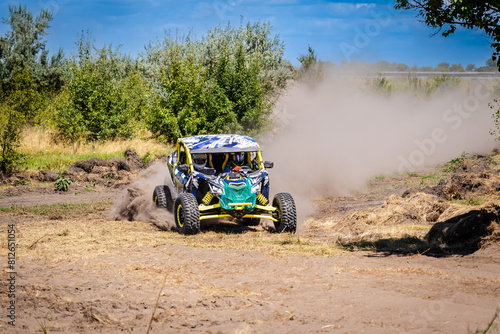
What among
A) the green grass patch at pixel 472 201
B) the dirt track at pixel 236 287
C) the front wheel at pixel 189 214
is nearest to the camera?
the dirt track at pixel 236 287

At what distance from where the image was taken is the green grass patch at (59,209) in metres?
15.5

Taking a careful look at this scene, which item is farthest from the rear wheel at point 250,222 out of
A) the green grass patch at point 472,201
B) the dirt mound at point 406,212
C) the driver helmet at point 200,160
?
the green grass patch at point 472,201

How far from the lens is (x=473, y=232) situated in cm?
1046

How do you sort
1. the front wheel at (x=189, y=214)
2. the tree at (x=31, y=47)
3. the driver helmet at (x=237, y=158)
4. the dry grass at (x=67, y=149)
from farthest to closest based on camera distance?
the tree at (x=31, y=47) → the dry grass at (x=67, y=149) → the driver helmet at (x=237, y=158) → the front wheel at (x=189, y=214)

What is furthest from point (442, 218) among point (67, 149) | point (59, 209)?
point (67, 149)

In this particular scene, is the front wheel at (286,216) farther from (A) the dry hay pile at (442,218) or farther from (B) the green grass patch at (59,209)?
(B) the green grass patch at (59,209)

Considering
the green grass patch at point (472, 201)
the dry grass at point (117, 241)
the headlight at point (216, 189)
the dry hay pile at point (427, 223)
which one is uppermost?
the headlight at point (216, 189)

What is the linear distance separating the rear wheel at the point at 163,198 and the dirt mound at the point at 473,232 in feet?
20.8

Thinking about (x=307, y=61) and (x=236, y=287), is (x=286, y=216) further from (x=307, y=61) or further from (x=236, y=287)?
(x=307, y=61)

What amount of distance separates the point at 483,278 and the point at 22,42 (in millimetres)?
45759

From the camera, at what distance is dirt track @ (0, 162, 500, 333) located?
581cm

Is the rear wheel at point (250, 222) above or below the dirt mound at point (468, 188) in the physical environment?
below

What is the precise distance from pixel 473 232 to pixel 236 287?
5.41 m

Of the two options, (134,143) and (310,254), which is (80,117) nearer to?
(134,143)
